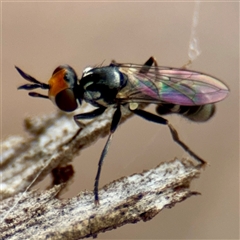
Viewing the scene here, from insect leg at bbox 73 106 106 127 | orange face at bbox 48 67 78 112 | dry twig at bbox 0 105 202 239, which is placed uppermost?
orange face at bbox 48 67 78 112

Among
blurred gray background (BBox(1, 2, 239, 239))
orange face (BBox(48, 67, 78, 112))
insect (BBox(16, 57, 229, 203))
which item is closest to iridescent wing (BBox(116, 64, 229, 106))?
insect (BBox(16, 57, 229, 203))

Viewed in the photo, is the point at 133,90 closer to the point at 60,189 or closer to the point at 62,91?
the point at 62,91

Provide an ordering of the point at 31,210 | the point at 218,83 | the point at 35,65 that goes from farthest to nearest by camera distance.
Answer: the point at 35,65 < the point at 218,83 < the point at 31,210

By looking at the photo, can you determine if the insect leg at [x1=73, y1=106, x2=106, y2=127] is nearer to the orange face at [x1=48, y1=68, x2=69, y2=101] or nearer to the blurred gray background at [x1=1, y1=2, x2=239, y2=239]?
the orange face at [x1=48, y1=68, x2=69, y2=101]

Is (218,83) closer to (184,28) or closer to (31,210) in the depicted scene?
(31,210)

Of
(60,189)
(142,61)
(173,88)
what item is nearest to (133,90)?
(173,88)

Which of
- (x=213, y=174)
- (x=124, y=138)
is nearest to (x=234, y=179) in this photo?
(x=213, y=174)

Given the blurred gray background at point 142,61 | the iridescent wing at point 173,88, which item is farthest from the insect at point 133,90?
the blurred gray background at point 142,61
